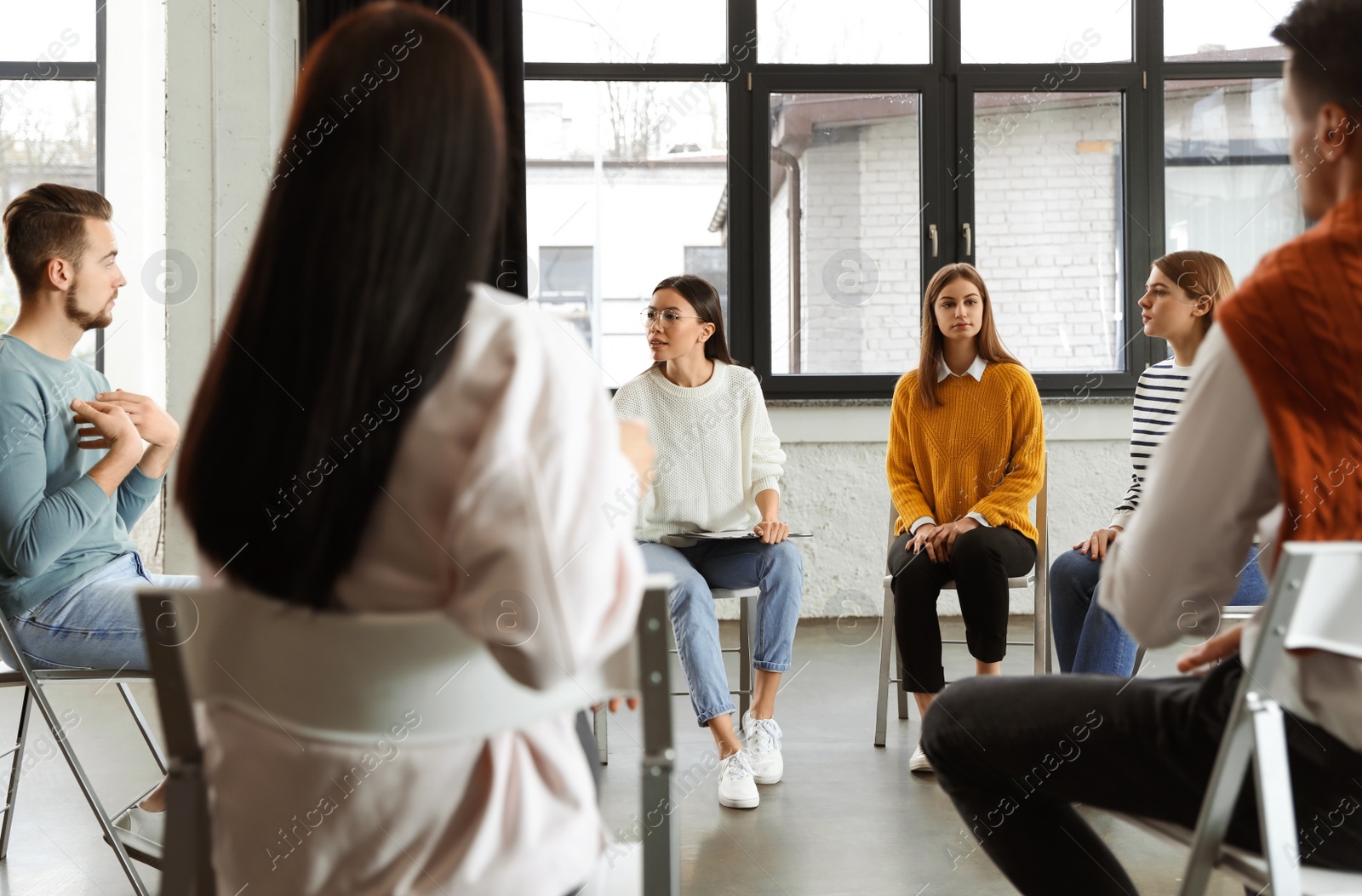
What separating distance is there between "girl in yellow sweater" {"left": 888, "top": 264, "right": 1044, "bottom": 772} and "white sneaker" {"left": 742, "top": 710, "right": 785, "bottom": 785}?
33cm

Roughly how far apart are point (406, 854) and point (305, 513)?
0.26 m

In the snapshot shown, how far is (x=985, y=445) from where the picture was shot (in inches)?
103

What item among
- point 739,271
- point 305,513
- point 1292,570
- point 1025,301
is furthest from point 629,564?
point 1025,301

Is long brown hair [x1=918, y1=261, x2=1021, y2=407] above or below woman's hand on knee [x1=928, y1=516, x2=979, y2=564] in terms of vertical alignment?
above

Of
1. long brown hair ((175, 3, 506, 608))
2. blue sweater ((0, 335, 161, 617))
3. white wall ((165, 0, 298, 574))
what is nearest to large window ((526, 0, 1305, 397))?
white wall ((165, 0, 298, 574))

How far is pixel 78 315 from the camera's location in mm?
1873

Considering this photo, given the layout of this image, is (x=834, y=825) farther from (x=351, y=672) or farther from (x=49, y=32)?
(x=49, y=32)

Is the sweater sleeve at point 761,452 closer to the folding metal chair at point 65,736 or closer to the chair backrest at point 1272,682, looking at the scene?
the folding metal chair at point 65,736

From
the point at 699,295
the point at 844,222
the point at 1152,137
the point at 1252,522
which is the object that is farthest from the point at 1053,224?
the point at 1252,522

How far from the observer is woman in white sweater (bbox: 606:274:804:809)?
92.7 inches

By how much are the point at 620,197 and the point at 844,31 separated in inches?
46.2

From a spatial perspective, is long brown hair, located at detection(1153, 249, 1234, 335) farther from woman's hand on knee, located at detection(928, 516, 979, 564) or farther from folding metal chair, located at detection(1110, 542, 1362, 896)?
folding metal chair, located at detection(1110, 542, 1362, 896)

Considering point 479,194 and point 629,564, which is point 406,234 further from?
point 629,564

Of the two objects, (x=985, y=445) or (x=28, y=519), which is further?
(x=985, y=445)
